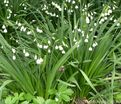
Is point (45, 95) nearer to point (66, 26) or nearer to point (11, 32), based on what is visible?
point (66, 26)

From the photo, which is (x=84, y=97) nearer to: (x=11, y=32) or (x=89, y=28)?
(x=89, y=28)

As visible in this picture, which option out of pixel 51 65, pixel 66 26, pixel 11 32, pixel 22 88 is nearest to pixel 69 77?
pixel 51 65

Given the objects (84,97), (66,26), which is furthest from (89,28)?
(84,97)

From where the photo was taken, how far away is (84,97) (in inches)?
129

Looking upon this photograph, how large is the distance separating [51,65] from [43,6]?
1689 millimetres

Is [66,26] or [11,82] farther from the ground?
[66,26]

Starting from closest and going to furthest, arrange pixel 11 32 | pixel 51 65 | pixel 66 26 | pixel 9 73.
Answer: pixel 9 73 < pixel 51 65 < pixel 66 26 < pixel 11 32

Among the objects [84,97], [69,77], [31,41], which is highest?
[31,41]

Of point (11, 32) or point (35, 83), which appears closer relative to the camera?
point (35, 83)

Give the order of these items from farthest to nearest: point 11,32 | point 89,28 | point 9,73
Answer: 1. point 11,32
2. point 89,28
3. point 9,73

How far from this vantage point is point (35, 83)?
309 centimetres

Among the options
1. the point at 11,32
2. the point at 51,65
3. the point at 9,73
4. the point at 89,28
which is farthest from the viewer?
the point at 11,32

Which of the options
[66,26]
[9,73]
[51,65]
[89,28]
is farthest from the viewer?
[66,26]

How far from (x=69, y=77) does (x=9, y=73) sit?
1.94ft
